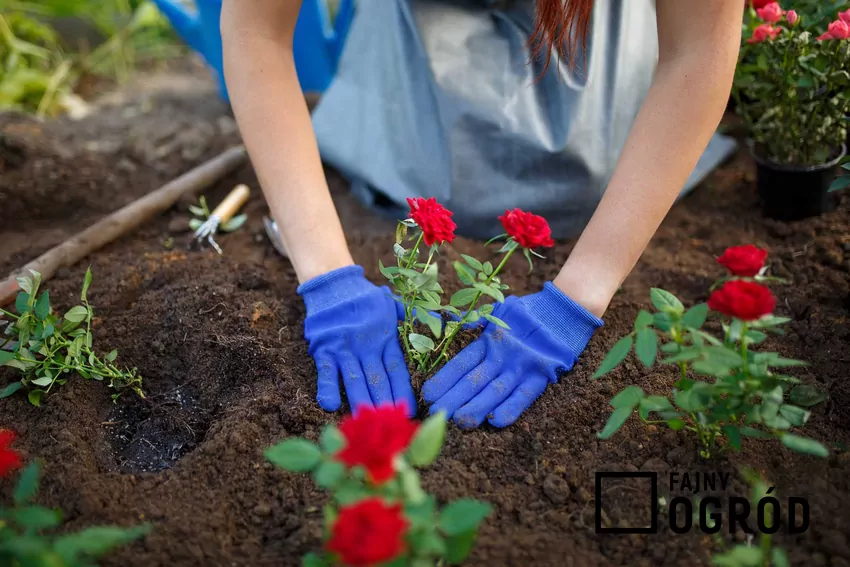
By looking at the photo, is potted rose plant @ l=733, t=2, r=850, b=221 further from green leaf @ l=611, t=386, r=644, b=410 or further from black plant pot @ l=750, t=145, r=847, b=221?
green leaf @ l=611, t=386, r=644, b=410

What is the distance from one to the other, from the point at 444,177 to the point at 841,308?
1.07 m

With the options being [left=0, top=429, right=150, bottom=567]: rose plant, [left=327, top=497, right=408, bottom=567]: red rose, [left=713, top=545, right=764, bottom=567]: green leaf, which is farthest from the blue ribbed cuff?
[left=0, top=429, right=150, bottom=567]: rose plant

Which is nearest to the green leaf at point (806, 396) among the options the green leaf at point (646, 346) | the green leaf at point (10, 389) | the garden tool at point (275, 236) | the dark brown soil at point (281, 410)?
the dark brown soil at point (281, 410)

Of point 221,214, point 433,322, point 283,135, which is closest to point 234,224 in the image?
point 221,214

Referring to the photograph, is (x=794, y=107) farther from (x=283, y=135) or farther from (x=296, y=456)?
(x=296, y=456)

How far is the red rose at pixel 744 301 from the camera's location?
3.31 ft

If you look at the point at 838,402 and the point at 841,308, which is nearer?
the point at 838,402

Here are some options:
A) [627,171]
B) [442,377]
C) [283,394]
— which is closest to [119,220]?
[283,394]

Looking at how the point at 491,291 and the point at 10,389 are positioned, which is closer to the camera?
the point at 491,291

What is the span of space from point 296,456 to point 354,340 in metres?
0.60

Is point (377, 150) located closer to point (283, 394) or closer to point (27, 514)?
A: point (283, 394)

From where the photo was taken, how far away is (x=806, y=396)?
1361 mm

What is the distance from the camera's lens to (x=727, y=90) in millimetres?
1499

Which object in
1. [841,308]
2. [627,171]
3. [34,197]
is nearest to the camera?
[627,171]
